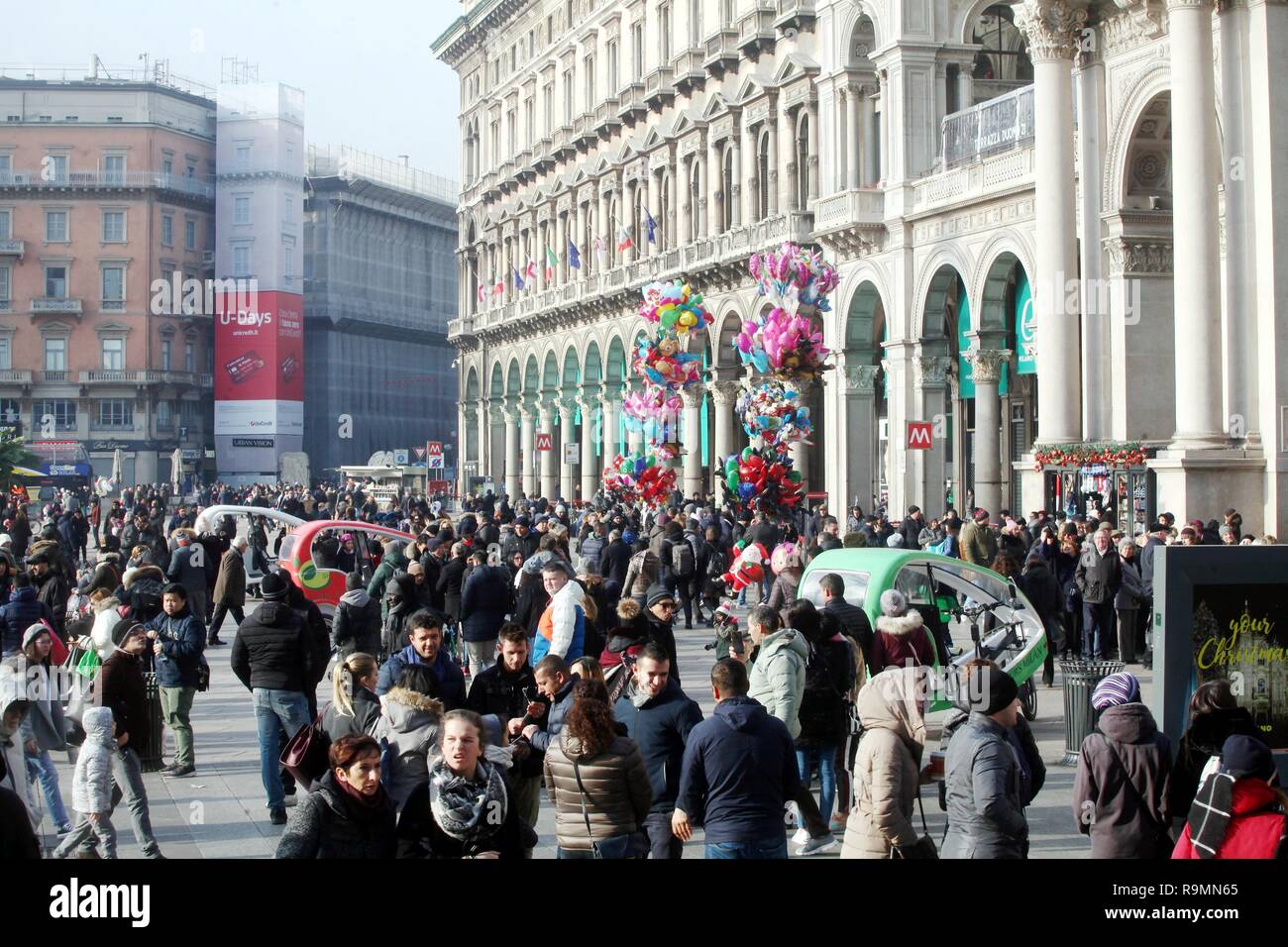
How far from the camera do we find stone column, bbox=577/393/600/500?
59.5 metres

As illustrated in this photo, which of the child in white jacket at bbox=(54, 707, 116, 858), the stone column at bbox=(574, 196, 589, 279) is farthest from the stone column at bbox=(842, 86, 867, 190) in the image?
the child in white jacket at bbox=(54, 707, 116, 858)

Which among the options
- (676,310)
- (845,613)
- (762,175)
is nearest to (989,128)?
(676,310)

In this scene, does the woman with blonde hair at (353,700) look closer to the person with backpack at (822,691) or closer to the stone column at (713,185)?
the person with backpack at (822,691)

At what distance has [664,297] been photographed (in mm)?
30203

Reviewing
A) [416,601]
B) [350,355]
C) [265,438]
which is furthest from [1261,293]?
[350,355]

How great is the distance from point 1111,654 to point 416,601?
8.39 m

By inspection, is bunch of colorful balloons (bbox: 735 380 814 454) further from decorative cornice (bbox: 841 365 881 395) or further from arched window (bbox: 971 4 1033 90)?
arched window (bbox: 971 4 1033 90)

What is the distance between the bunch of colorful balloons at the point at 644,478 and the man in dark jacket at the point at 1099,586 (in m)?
11.8

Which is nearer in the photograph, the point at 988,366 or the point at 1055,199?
the point at 1055,199

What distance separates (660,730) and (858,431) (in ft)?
104

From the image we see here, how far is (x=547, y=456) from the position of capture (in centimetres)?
6438

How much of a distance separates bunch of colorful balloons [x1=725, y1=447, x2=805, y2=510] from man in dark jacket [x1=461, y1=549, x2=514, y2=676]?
363 inches

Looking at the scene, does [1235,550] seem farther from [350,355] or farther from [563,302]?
[350,355]

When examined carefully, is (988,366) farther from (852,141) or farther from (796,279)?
(796,279)
